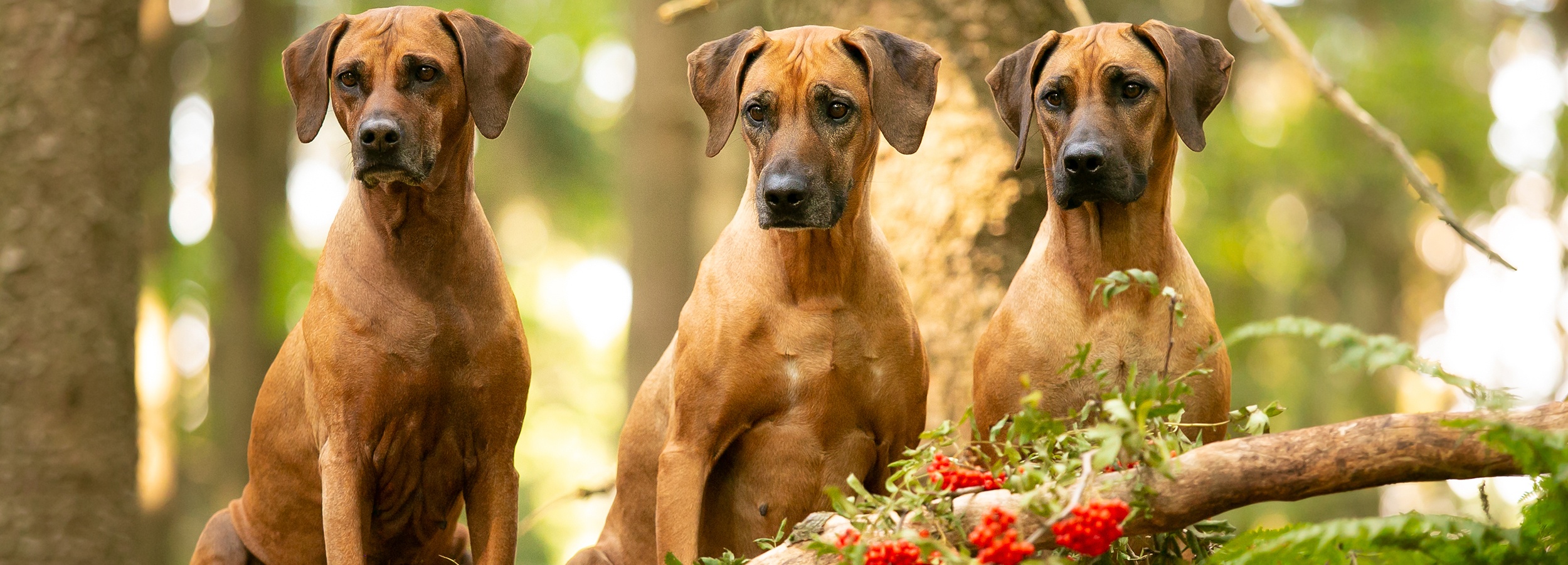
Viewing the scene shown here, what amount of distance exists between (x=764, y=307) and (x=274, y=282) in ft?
40.0

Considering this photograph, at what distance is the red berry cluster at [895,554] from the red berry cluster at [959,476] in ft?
1.18

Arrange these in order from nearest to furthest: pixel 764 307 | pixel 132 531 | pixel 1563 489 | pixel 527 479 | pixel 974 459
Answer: pixel 1563 489 < pixel 974 459 < pixel 764 307 < pixel 132 531 < pixel 527 479

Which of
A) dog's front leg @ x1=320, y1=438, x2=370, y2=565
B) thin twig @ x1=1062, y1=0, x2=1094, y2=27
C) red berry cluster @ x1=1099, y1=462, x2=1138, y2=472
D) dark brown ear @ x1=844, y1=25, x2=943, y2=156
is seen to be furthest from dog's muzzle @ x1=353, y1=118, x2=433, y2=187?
thin twig @ x1=1062, y1=0, x2=1094, y2=27

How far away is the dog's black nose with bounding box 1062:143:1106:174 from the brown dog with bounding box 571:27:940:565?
58cm

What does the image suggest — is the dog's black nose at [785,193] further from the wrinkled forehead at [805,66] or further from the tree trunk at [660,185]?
the tree trunk at [660,185]

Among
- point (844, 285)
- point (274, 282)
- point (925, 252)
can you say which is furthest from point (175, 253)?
point (844, 285)

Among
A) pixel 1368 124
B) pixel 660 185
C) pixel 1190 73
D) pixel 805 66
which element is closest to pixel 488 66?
pixel 805 66

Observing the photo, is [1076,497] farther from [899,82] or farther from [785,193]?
[899,82]

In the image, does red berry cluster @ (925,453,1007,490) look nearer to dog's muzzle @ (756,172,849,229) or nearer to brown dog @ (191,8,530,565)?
dog's muzzle @ (756,172,849,229)

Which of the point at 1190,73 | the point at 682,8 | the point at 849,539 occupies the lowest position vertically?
the point at 849,539

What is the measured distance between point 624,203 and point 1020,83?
6.40m

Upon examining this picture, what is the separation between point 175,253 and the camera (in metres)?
16.2

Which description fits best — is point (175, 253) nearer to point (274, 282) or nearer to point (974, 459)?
point (274, 282)

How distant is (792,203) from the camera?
439 centimetres
